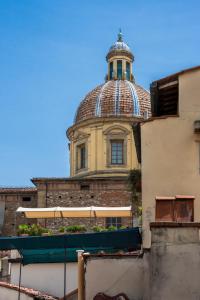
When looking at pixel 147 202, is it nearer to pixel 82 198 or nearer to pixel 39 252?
pixel 39 252

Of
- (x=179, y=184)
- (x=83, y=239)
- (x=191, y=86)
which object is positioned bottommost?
(x=83, y=239)

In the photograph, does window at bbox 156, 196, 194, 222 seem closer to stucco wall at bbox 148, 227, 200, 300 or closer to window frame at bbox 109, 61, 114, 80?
stucco wall at bbox 148, 227, 200, 300

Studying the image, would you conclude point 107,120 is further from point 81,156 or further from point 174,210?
point 174,210

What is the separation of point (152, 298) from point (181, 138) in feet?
19.8

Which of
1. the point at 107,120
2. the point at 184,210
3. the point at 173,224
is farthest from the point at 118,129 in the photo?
the point at 173,224

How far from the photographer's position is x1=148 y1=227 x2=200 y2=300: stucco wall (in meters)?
12.0

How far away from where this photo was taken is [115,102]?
47.1 m

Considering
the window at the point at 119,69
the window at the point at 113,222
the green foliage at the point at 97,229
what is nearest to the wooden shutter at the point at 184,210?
the green foliage at the point at 97,229

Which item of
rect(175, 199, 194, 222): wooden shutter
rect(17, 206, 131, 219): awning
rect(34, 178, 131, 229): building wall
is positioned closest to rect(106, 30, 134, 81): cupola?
rect(34, 178, 131, 229): building wall

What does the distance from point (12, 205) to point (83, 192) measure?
5.35 metres

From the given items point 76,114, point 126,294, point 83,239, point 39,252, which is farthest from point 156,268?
point 76,114

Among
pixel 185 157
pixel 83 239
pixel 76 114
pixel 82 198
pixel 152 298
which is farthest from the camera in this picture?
pixel 76 114

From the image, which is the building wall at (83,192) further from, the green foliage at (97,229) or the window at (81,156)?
the window at (81,156)

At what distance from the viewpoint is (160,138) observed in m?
17.2
